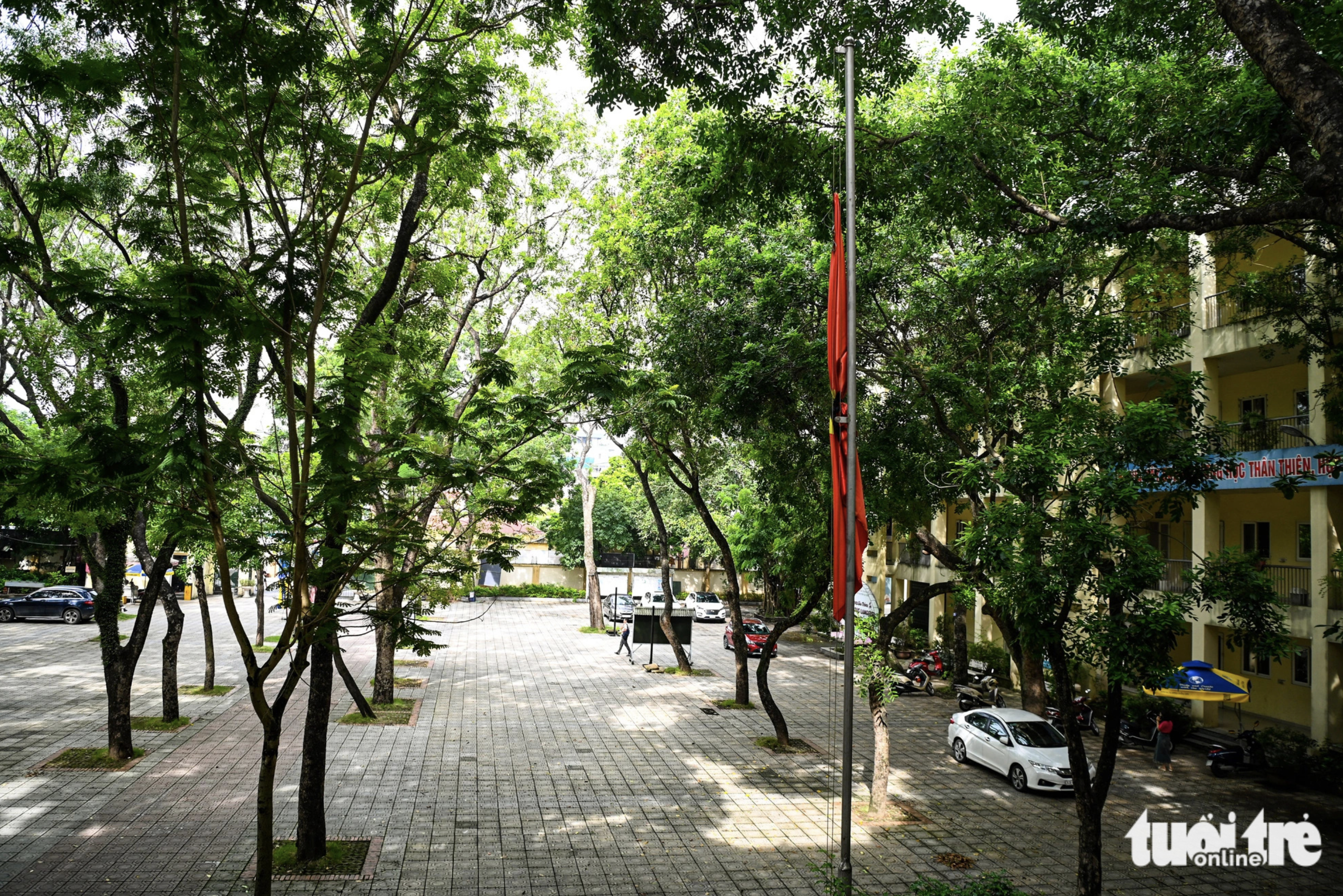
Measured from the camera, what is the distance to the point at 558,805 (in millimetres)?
11891

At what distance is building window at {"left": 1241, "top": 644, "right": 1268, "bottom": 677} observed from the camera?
62.6 feet

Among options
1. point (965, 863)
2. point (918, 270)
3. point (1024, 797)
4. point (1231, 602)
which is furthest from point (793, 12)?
point (1024, 797)

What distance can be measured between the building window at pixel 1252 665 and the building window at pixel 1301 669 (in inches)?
20.5

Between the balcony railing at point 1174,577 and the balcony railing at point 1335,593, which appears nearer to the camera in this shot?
the balcony railing at point 1335,593

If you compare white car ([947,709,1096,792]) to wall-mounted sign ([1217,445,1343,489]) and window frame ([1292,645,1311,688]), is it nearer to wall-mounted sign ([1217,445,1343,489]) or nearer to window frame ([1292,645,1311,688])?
wall-mounted sign ([1217,445,1343,489])

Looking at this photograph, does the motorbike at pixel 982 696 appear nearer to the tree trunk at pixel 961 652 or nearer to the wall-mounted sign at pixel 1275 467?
the tree trunk at pixel 961 652

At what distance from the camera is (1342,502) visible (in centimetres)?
1578

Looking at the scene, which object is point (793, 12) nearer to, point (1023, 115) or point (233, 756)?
point (1023, 115)

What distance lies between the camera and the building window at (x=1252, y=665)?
62.6ft

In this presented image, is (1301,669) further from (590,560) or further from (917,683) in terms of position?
(590,560)

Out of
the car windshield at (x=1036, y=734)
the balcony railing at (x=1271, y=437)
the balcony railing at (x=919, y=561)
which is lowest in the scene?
the car windshield at (x=1036, y=734)

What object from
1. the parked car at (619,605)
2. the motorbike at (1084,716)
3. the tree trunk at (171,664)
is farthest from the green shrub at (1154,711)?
the parked car at (619,605)

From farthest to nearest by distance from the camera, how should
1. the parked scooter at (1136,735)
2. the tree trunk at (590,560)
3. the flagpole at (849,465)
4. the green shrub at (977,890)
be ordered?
the tree trunk at (590,560), the parked scooter at (1136,735), the green shrub at (977,890), the flagpole at (849,465)

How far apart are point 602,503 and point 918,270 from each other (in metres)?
42.5
